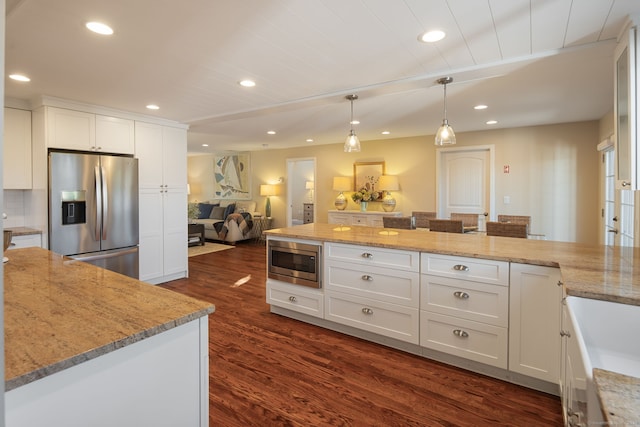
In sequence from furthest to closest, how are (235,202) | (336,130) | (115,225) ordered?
(235,202) < (336,130) < (115,225)

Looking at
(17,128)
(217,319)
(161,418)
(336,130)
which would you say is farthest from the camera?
(336,130)

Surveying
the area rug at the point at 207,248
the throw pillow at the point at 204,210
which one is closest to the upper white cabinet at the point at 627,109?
the area rug at the point at 207,248

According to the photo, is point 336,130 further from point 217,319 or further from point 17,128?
point 17,128

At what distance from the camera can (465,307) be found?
2393mm

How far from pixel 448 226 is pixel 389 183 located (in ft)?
9.59

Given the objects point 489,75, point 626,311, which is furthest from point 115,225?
point 626,311

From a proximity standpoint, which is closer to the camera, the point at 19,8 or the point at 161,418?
the point at 161,418

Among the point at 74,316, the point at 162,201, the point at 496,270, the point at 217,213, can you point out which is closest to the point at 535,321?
the point at 496,270

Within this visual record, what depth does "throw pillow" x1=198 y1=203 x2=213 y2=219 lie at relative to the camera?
903cm

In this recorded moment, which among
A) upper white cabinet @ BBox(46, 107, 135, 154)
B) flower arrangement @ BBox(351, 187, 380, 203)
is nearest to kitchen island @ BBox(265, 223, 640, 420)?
upper white cabinet @ BBox(46, 107, 135, 154)

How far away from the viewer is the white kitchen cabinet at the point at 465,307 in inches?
89.0

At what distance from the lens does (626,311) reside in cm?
138

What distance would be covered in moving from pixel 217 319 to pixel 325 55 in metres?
2.54

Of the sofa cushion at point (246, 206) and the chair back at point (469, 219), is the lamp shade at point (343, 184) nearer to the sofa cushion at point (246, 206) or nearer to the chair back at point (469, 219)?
the chair back at point (469, 219)
